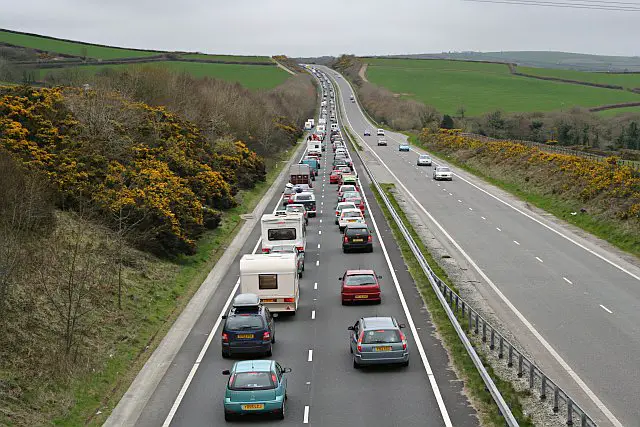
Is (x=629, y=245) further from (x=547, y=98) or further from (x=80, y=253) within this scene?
(x=547, y=98)

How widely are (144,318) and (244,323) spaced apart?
5647 millimetres

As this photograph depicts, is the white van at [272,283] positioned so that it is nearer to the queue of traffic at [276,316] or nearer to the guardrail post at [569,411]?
the queue of traffic at [276,316]

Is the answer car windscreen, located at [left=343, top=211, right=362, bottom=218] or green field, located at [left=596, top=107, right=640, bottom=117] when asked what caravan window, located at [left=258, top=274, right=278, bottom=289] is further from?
green field, located at [left=596, top=107, right=640, bottom=117]

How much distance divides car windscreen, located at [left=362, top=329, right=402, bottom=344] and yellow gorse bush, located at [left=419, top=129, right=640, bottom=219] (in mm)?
26442

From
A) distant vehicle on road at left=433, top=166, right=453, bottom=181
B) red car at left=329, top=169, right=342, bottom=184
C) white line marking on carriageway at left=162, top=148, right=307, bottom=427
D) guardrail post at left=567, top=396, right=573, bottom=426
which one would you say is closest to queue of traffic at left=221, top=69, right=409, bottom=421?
white line marking on carriageway at left=162, top=148, right=307, bottom=427

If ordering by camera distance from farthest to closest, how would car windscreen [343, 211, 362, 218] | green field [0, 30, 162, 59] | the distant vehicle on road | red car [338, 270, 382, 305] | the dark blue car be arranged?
1. green field [0, 30, 162, 59]
2. the distant vehicle on road
3. car windscreen [343, 211, 362, 218]
4. red car [338, 270, 382, 305]
5. the dark blue car

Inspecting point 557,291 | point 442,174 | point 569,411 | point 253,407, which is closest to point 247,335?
point 253,407

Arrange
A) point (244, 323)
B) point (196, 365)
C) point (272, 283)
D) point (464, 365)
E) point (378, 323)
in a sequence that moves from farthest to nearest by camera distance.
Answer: point (272, 283) → point (244, 323) → point (196, 365) → point (378, 323) → point (464, 365)

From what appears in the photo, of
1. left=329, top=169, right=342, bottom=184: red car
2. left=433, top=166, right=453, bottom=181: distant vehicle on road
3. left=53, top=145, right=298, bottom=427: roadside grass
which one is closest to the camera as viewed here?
left=53, top=145, right=298, bottom=427: roadside grass

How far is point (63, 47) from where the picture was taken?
16850 centimetres

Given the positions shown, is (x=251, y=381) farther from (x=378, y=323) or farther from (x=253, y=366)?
(x=378, y=323)

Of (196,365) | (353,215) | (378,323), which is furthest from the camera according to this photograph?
(353,215)

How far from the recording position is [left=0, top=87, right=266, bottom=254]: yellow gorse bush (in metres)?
39.3

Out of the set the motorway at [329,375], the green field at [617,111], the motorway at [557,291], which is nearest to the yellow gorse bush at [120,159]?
the motorway at [329,375]
